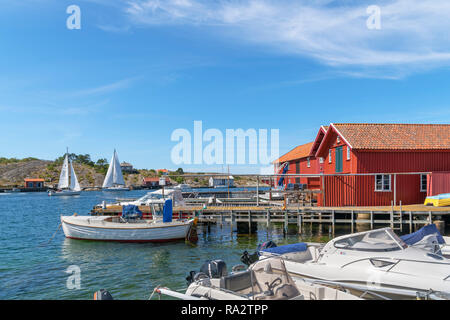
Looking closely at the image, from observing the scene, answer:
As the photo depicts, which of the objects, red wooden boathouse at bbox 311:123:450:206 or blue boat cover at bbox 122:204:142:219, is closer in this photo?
blue boat cover at bbox 122:204:142:219

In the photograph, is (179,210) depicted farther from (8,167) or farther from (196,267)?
(8,167)

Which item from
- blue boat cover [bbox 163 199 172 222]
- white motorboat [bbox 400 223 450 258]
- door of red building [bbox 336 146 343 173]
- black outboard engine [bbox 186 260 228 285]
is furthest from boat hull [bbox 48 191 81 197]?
white motorboat [bbox 400 223 450 258]

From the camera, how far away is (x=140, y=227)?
2205 cm

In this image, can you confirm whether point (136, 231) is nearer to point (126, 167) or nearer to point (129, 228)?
point (129, 228)

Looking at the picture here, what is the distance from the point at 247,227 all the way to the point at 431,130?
17.4 meters

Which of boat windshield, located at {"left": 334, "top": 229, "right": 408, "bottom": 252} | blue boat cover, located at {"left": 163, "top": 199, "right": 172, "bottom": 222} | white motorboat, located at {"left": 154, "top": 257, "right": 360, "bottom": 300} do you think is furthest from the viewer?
blue boat cover, located at {"left": 163, "top": 199, "right": 172, "bottom": 222}

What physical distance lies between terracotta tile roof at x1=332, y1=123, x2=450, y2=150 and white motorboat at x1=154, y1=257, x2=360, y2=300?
19289 mm

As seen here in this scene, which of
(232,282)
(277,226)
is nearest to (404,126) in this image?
(277,226)

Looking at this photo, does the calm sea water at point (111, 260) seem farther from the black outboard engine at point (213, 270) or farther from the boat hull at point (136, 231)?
the black outboard engine at point (213, 270)

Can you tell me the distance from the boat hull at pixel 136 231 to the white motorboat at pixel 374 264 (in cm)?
985

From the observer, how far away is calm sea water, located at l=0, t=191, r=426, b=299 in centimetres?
1406

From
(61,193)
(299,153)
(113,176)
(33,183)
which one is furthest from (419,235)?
(33,183)

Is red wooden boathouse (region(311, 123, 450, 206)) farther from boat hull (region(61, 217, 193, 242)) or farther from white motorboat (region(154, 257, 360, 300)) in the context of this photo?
white motorboat (region(154, 257, 360, 300))
